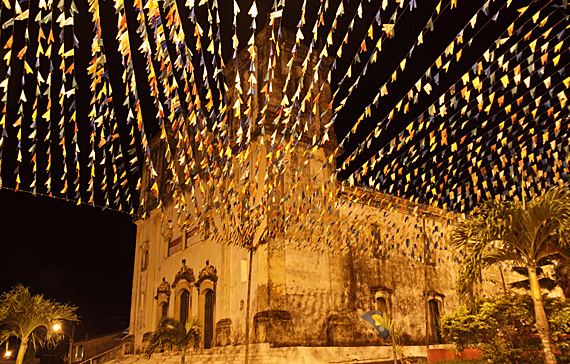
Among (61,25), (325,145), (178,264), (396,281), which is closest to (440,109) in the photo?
(61,25)

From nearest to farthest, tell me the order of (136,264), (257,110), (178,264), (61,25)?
(61,25) < (257,110) < (178,264) < (136,264)

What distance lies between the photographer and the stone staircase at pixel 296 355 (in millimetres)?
14773

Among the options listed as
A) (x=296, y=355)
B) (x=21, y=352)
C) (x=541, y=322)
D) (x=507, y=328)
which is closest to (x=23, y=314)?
(x=21, y=352)

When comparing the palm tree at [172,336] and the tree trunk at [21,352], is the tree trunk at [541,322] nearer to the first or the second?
the palm tree at [172,336]

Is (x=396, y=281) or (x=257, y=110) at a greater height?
(x=257, y=110)

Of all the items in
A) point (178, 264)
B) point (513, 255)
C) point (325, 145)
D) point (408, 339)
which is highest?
point (325, 145)

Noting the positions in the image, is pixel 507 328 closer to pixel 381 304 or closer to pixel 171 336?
pixel 381 304

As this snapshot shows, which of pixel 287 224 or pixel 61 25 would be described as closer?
pixel 61 25

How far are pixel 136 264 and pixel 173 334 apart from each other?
1214cm

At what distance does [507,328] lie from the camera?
11.2 m

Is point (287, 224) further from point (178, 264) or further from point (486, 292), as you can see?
point (486, 292)

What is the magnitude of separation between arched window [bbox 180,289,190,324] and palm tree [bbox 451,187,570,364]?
44.7 feet

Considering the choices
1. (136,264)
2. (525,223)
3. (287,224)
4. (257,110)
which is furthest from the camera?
(136,264)

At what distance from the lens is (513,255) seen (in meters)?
10.3
